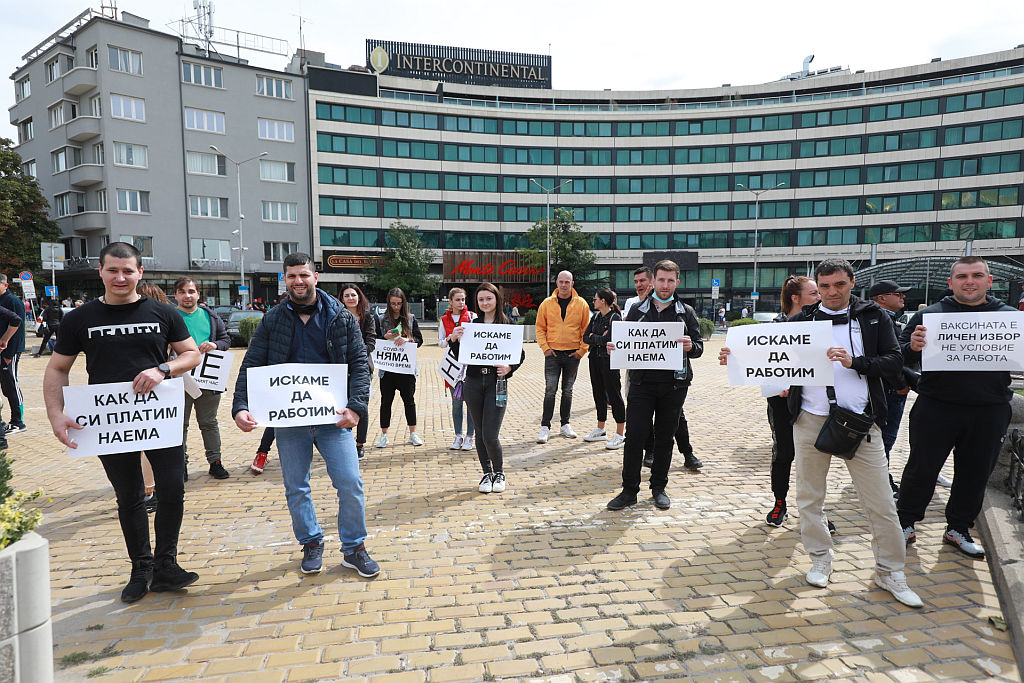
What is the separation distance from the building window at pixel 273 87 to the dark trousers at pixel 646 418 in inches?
2039

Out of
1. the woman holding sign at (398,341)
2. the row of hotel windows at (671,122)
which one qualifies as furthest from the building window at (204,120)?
the woman holding sign at (398,341)

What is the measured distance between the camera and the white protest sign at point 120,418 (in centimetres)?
364

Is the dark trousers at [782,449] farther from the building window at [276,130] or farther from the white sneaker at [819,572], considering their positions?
the building window at [276,130]

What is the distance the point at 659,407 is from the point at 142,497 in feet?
13.7

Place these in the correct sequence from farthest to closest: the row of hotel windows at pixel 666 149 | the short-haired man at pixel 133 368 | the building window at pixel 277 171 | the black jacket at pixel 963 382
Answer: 1. the row of hotel windows at pixel 666 149
2. the building window at pixel 277 171
3. the black jacket at pixel 963 382
4. the short-haired man at pixel 133 368

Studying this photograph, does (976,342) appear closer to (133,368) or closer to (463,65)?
(133,368)

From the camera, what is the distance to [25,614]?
236 centimetres

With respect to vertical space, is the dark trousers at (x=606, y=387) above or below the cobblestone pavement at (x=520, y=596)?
above

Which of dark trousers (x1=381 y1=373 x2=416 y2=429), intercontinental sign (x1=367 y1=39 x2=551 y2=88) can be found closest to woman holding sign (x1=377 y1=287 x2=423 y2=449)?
dark trousers (x1=381 y1=373 x2=416 y2=429)

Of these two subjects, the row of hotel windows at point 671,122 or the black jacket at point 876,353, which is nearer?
the black jacket at point 876,353

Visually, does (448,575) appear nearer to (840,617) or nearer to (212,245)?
(840,617)

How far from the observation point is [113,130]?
42031 millimetres

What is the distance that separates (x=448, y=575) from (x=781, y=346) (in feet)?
9.29

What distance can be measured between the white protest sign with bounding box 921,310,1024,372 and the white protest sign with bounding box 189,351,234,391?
6.30 m
